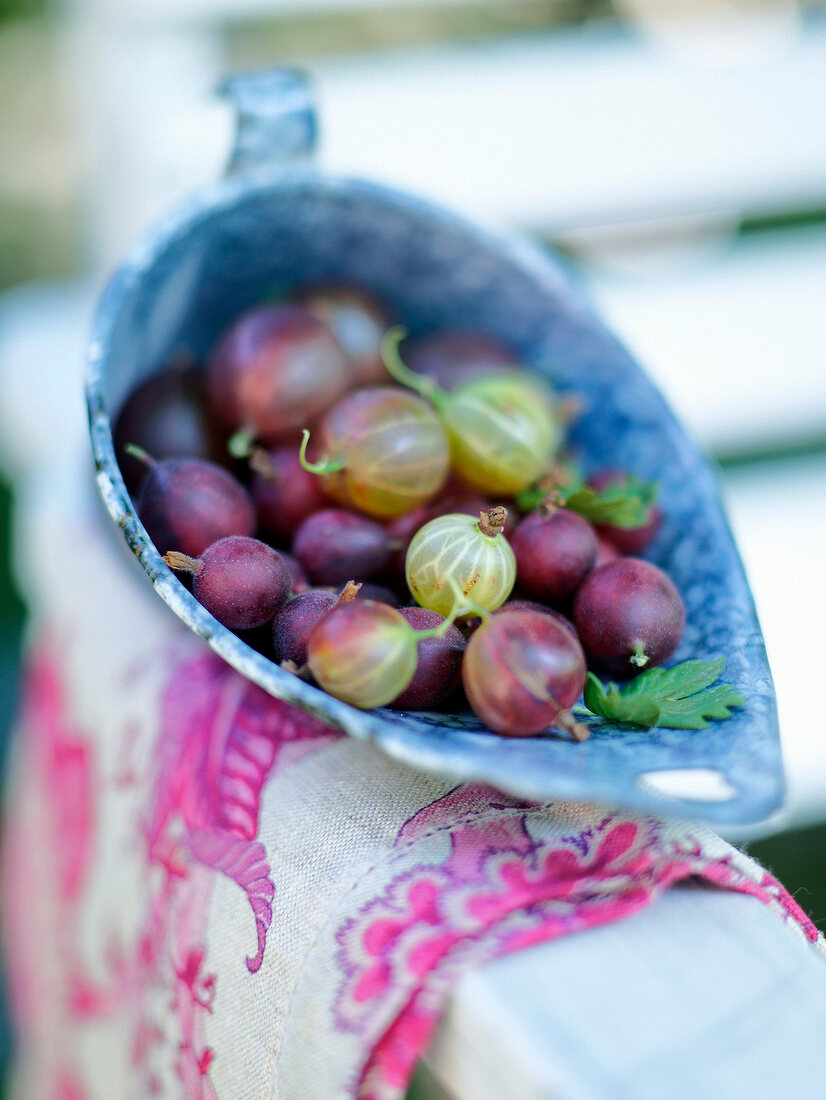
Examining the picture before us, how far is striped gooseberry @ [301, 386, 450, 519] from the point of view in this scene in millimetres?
399

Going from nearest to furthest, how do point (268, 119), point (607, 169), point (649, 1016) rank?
point (649, 1016) → point (268, 119) → point (607, 169)

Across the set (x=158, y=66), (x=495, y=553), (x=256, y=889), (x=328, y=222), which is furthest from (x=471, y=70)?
(x=256, y=889)

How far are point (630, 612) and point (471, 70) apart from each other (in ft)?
2.76

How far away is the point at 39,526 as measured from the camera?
0.73 meters

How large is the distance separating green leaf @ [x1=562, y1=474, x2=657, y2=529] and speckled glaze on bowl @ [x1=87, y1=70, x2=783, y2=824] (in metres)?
0.03

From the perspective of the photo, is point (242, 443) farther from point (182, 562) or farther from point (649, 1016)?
point (649, 1016)

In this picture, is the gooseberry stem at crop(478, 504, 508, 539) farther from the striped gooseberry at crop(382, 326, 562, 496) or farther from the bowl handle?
the bowl handle

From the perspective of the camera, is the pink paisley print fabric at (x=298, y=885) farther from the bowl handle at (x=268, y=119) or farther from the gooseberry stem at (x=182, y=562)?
the bowl handle at (x=268, y=119)

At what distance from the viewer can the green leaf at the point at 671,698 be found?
339 millimetres

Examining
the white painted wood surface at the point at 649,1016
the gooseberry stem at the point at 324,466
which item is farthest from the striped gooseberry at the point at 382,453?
the white painted wood surface at the point at 649,1016

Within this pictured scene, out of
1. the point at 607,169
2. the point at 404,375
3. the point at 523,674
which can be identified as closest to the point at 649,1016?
the point at 523,674

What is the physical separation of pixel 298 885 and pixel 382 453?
186mm

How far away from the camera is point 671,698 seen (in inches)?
13.9

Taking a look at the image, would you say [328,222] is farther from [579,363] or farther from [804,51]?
[804,51]
